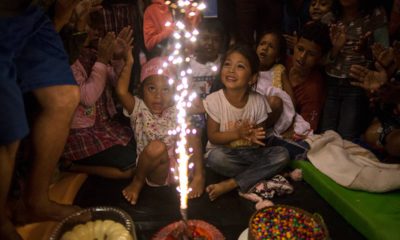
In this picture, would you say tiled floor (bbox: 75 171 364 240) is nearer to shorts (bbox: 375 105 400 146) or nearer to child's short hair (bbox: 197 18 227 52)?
shorts (bbox: 375 105 400 146)

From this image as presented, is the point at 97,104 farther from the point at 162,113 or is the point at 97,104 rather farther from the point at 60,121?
the point at 60,121

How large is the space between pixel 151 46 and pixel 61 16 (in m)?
0.88

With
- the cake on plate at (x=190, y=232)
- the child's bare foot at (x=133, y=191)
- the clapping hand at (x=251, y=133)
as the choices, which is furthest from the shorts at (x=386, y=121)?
the child's bare foot at (x=133, y=191)

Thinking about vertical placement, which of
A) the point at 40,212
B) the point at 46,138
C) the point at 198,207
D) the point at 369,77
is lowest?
the point at 198,207

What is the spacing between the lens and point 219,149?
8.59 feet

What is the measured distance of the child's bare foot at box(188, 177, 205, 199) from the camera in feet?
7.97

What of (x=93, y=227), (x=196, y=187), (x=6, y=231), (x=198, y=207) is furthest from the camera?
(x=196, y=187)

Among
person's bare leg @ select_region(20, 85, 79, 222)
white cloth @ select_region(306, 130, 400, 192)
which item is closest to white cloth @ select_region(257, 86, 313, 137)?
white cloth @ select_region(306, 130, 400, 192)

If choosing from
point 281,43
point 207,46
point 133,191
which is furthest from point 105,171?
point 281,43

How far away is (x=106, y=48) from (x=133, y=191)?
1.04 m

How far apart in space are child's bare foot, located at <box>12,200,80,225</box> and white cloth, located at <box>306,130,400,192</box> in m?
1.72

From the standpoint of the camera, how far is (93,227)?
174 centimetres

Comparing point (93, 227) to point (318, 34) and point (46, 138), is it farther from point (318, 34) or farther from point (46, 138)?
point (318, 34)

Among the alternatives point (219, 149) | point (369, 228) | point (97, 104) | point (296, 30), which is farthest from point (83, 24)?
point (369, 228)
